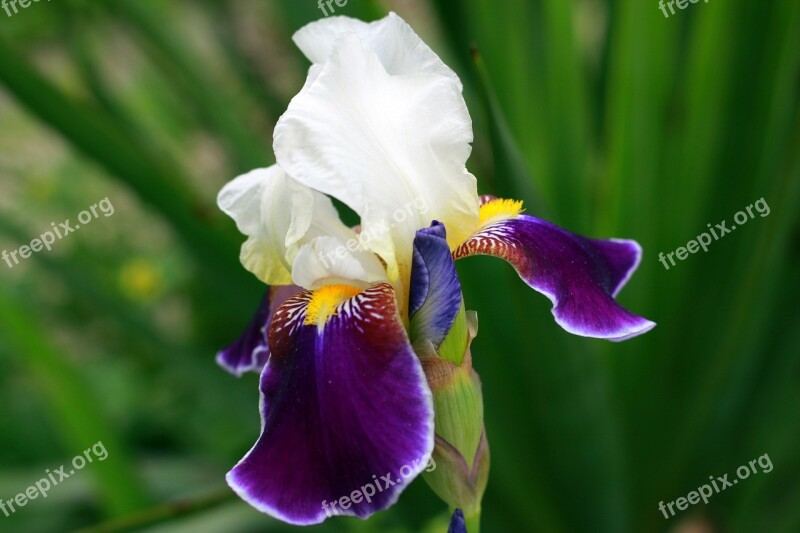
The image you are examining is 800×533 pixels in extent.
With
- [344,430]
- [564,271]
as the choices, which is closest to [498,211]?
[564,271]

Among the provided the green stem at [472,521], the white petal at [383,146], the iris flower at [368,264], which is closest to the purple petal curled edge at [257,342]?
the iris flower at [368,264]

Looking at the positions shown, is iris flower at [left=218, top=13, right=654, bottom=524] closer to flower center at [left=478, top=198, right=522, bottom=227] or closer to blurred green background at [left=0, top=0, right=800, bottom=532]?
flower center at [left=478, top=198, right=522, bottom=227]

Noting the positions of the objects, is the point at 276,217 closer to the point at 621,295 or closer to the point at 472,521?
the point at 472,521

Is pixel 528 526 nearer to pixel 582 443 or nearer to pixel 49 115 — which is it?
pixel 582 443

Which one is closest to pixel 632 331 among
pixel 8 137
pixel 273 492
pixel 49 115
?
pixel 273 492

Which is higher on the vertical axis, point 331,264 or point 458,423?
point 331,264

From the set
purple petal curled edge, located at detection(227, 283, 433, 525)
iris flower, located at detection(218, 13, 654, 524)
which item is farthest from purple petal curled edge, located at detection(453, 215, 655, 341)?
purple petal curled edge, located at detection(227, 283, 433, 525)

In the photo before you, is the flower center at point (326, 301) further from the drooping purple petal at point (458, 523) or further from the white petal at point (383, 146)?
the drooping purple petal at point (458, 523)
